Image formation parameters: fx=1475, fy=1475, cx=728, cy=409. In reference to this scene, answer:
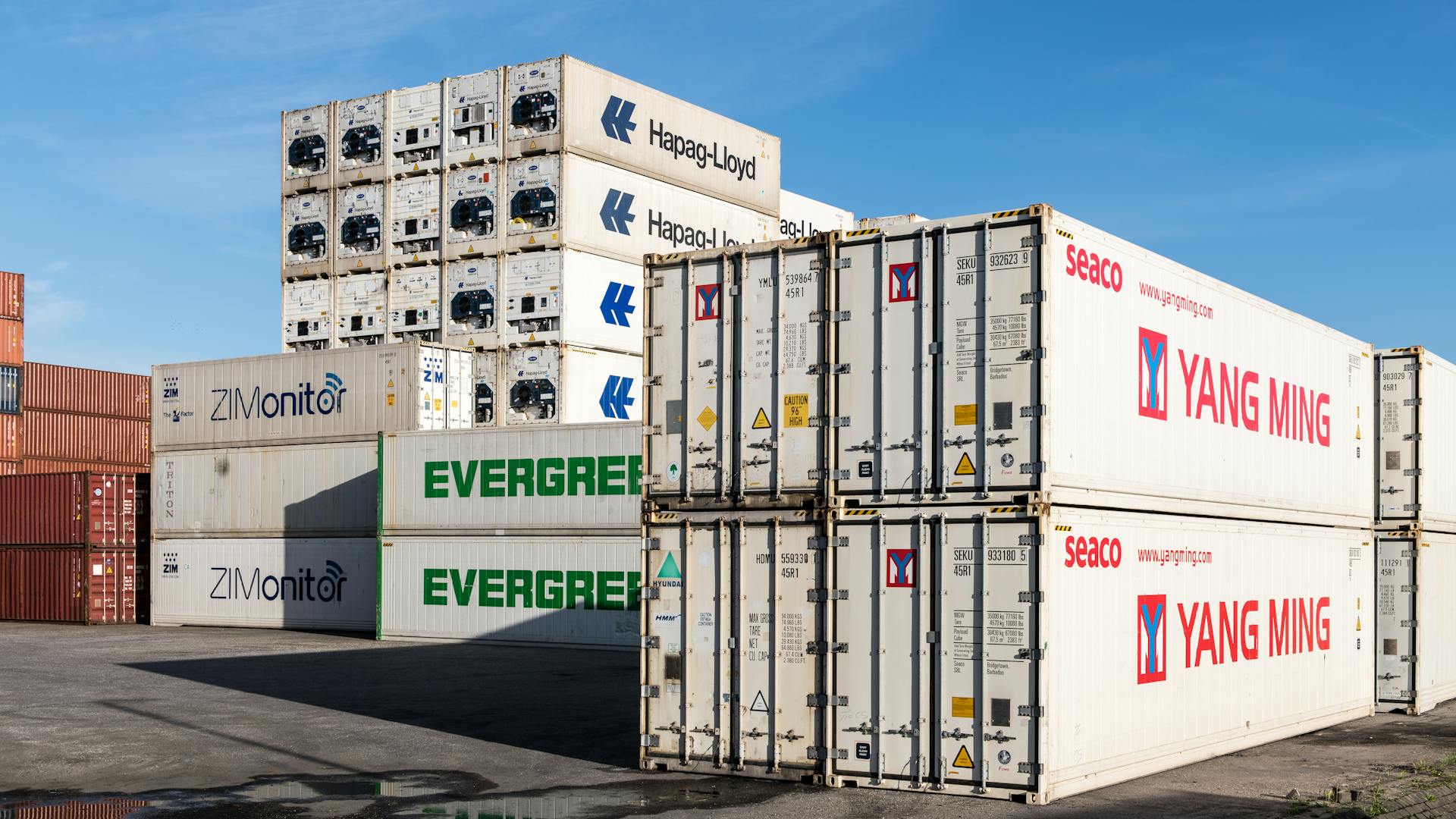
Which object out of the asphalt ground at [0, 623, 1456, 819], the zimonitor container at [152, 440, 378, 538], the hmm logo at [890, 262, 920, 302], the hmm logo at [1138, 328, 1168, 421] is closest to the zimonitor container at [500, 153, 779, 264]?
the zimonitor container at [152, 440, 378, 538]

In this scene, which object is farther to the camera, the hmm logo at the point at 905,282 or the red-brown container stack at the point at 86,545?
the red-brown container stack at the point at 86,545

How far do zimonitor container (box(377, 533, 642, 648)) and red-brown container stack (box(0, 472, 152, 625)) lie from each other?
418 inches

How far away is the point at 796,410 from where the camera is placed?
13.6 metres

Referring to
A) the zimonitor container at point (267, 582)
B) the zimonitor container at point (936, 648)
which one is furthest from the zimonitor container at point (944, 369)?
the zimonitor container at point (267, 582)

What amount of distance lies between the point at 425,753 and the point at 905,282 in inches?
279

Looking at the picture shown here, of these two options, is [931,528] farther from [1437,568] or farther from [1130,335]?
[1437,568]

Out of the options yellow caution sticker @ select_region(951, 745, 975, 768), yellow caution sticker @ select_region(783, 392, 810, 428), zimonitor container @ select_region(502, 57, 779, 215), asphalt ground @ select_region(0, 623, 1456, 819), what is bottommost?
asphalt ground @ select_region(0, 623, 1456, 819)

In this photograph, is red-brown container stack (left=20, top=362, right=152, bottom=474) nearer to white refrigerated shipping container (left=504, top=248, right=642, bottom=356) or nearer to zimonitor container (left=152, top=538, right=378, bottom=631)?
zimonitor container (left=152, top=538, right=378, bottom=631)

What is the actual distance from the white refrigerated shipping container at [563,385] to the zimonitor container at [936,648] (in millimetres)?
→ 20354

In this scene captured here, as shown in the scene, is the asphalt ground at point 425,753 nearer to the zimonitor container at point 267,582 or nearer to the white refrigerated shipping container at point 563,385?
the zimonitor container at point 267,582

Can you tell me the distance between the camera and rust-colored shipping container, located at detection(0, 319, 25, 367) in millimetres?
56469

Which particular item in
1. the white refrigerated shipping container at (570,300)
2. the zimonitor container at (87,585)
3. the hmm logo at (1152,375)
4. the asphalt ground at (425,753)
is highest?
the white refrigerated shipping container at (570,300)

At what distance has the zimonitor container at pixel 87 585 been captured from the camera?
129 ft

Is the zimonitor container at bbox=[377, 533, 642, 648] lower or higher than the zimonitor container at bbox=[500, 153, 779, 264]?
lower
